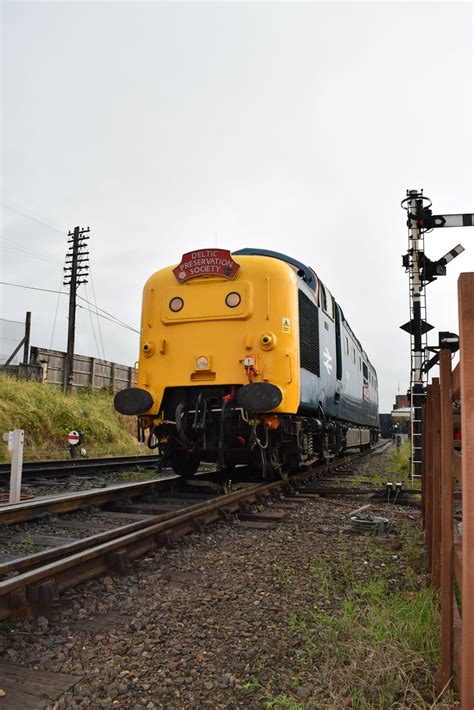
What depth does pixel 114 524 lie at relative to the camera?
5531 millimetres

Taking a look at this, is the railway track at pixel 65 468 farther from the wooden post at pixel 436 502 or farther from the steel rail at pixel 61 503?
the wooden post at pixel 436 502

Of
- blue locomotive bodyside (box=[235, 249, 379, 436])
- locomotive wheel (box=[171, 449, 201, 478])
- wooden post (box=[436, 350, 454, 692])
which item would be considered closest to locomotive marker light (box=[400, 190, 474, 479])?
blue locomotive bodyside (box=[235, 249, 379, 436])

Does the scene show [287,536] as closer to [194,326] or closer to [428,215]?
[194,326]

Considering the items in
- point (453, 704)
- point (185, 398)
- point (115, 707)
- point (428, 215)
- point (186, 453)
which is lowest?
point (115, 707)

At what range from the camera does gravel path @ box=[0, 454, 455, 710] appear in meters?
2.39

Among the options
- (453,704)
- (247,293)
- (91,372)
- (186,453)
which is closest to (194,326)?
(247,293)

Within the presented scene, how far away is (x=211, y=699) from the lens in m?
2.39

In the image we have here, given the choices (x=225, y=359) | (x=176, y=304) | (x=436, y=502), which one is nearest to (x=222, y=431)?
(x=225, y=359)

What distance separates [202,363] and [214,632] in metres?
4.23

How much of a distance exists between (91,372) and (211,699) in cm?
2318

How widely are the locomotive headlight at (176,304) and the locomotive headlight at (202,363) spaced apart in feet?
2.55

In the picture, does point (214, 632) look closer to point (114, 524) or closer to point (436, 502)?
point (436, 502)

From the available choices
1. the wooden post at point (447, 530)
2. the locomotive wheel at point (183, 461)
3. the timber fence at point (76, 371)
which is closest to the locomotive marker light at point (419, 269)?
the locomotive wheel at point (183, 461)

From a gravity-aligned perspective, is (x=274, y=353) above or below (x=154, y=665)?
above
